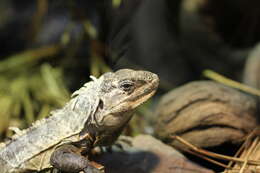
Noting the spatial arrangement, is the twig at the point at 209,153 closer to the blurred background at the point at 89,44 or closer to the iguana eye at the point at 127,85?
the iguana eye at the point at 127,85

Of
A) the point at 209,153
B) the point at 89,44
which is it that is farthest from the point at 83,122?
the point at 89,44

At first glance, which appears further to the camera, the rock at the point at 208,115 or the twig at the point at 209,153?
the rock at the point at 208,115

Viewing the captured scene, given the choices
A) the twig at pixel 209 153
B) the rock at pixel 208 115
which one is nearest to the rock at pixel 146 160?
the twig at pixel 209 153

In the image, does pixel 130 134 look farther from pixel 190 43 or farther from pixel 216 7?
pixel 216 7

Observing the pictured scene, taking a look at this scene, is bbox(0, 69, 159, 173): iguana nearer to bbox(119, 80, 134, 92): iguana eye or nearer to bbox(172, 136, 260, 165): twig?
bbox(119, 80, 134, 92): iguana eye

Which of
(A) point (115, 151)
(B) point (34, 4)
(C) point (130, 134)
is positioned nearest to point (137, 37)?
(C) point (130, 134)

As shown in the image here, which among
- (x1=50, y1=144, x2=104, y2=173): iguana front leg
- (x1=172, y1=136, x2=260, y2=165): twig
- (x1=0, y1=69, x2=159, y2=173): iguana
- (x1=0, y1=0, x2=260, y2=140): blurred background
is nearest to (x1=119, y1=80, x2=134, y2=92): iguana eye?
(x1=0, y1=69, x2=159, y2=173): iguana

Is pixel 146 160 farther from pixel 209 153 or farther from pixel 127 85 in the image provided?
pixel 127 85

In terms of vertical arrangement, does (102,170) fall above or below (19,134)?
below
